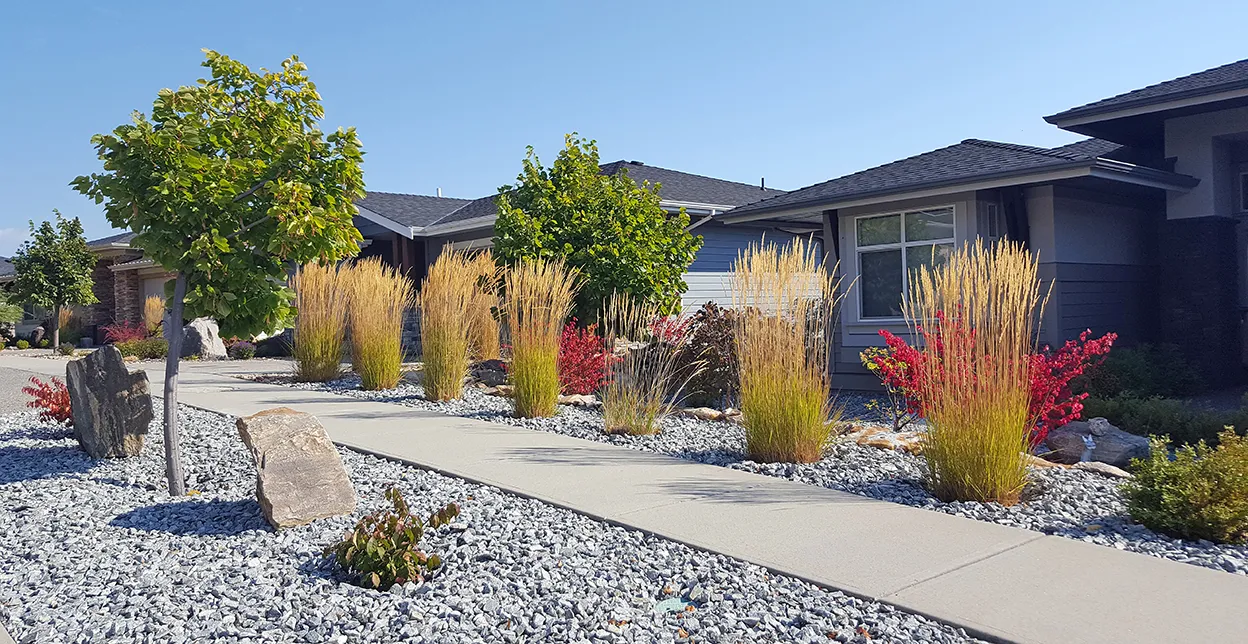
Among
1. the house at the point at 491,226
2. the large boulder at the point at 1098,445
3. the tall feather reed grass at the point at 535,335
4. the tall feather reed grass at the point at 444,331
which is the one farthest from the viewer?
the house at the point at 491,226

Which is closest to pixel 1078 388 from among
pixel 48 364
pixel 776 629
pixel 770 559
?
pixel 770 559

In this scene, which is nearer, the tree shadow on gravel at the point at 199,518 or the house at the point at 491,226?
the tree shadow on gravel at the point at 199,518

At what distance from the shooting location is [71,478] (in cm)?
624

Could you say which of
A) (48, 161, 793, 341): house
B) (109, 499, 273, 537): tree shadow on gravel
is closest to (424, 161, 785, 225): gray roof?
(48, 161, 793, 341): house

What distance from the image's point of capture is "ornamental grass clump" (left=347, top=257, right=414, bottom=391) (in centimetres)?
1068

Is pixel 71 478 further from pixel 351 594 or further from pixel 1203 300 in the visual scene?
pixel 1203 300

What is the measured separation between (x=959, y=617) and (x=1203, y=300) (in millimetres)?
9797

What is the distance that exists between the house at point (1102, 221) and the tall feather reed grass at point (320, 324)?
6.06 meters

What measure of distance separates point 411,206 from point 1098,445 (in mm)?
17180

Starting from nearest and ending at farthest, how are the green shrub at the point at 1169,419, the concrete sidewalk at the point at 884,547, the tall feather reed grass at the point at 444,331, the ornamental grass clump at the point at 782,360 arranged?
the concrete sidewalk at the point at 884,547 → the ornamental grass clump at the point at 782,360 → the green shrub at the point at 1169,419 → the tall feather reed grass at the point at 444,331

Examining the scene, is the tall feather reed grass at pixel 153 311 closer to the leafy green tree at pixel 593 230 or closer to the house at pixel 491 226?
the house at pixel 491 226

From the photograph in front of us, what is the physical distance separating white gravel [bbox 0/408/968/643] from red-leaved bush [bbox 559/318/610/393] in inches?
157

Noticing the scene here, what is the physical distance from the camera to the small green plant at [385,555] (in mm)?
3934

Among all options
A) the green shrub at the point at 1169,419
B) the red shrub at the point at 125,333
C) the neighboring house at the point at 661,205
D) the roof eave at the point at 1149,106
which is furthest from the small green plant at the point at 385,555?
the red shrub at the point at 125,333
